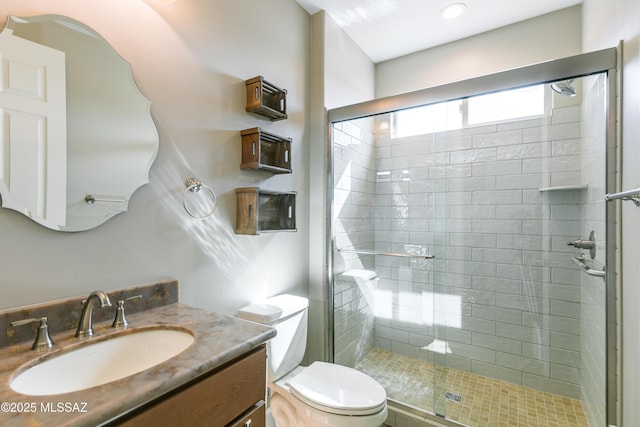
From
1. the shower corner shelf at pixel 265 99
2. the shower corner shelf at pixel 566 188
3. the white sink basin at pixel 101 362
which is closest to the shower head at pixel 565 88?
the shower corner shelf at pixel 566 188

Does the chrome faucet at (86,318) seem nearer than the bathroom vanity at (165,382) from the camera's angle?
No

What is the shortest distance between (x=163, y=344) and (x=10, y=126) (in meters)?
0.78

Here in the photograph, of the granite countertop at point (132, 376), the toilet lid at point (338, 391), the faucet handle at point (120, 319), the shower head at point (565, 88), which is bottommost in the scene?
the toilet lid at point (338, 391)

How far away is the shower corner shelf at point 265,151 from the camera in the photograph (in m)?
1.55

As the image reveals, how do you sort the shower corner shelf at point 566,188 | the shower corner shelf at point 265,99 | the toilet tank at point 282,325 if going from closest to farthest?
the toilet tank at point 282,325 < the shower corner shelf at point 265,99 < the shower corner shelf at point 566,188

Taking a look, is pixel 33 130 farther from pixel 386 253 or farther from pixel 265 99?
pixel 386 253

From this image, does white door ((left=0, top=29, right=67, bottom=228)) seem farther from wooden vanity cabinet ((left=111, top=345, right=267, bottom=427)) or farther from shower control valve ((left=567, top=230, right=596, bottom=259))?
shower control valve ((left=567, top=230, right=596, bottom=259))

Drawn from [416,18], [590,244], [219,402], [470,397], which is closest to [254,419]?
[219,402]

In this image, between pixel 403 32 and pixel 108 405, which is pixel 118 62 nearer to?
pixel 108 405

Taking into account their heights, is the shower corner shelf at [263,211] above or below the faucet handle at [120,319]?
above

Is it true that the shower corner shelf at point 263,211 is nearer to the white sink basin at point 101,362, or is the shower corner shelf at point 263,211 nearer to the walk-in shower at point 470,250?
the walk-in shower at point 470,250

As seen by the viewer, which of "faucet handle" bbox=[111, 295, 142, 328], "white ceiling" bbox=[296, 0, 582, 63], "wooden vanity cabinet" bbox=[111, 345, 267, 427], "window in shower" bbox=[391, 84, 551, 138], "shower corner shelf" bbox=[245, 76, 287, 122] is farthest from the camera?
"white ceiling" bbox=[296, 0, 582, 63]

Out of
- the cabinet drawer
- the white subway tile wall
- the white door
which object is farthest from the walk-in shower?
the white door

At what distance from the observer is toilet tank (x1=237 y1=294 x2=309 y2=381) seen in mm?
1459
